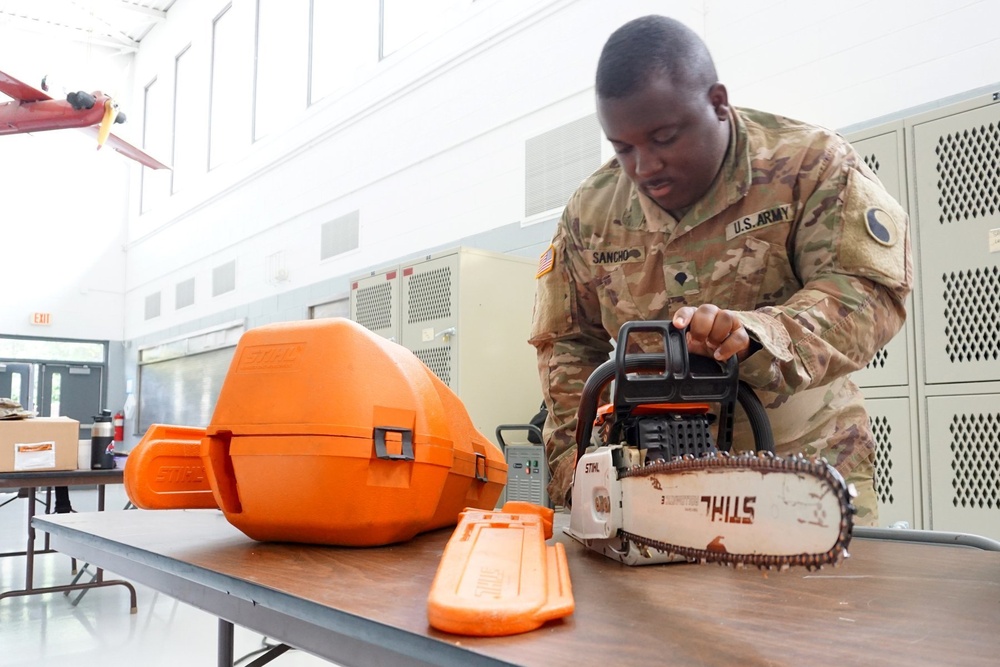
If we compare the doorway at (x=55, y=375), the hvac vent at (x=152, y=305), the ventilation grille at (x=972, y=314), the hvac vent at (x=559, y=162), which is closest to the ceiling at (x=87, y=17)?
the hvac vent at (x=152, y=305)

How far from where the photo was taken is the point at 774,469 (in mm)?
643

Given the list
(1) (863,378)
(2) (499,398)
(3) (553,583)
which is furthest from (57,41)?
(3) (553,583)

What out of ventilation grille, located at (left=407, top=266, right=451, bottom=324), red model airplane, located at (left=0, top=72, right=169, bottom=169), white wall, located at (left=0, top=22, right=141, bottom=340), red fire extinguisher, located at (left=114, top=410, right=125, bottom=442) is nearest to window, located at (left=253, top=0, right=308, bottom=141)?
red model airplane, located at (left=0, top=72, right=169, bottom=169)

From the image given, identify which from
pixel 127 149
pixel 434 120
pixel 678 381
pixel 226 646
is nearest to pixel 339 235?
pixel 434 120

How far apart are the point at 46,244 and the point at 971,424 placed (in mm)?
13011

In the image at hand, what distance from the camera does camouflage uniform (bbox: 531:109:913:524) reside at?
3.63ft

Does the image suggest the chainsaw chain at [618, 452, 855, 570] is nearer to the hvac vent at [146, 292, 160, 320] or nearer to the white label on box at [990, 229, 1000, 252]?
the white label on box at [990, 229, 1000, 252]

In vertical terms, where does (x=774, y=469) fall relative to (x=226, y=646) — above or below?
above

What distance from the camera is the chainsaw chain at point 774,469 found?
1.92 ft

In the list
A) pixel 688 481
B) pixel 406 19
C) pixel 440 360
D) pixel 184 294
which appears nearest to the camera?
pixel 688 481

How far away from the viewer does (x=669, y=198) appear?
1361 millimetres

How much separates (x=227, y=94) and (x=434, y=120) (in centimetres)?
506

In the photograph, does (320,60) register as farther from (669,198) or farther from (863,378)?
(669,198)

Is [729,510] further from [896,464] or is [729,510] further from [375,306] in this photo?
[375,306]
